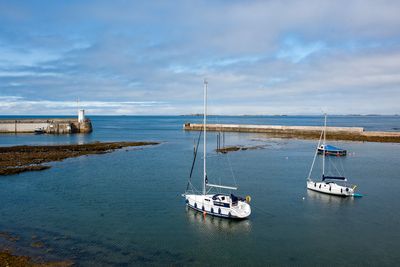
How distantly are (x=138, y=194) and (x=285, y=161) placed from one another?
30952 mm

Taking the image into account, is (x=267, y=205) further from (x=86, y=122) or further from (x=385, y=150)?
(x=86, y=122)

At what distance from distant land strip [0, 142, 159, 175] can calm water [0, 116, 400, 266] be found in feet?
13.3

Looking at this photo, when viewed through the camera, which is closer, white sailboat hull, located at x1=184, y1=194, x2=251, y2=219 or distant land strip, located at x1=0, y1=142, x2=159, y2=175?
white sailboat hull, located at x1=184, y1=194, x2=251, y2=219

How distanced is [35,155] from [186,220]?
43.6 meters

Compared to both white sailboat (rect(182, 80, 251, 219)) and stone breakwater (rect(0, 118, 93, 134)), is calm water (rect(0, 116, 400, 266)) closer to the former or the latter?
white sailboat (rect(182, 80, 251, 219))

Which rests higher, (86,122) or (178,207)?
(86,122)

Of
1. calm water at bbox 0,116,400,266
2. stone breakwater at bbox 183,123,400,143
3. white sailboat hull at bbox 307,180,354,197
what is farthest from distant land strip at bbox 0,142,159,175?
stone breakwater at bbox 183,123,400,143

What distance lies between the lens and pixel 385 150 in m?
73.1

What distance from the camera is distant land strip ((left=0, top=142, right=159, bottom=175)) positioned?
50.1 meters

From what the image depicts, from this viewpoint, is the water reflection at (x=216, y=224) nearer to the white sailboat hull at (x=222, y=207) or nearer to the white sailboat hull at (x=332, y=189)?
the white sailboat hull at (x=222, y=207)

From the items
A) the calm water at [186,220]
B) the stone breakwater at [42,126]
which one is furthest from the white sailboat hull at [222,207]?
the stone breakwater at [42,126]

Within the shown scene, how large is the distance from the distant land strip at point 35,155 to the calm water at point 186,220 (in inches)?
159

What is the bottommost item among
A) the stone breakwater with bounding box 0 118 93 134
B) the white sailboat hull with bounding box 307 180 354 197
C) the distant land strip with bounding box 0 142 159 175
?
the white sailboat hull with bounding box 307 180 354 197

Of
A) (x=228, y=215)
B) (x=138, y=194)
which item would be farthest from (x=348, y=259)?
(x=138, y=194)
